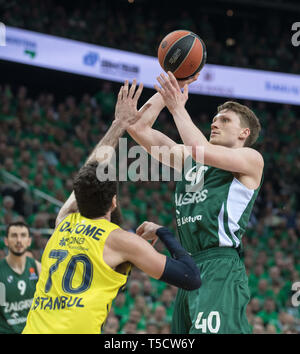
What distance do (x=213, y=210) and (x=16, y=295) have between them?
3063 millimetres

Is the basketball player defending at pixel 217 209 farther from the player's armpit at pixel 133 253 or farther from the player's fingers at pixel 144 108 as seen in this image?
the player's armpit at pixel 133 253

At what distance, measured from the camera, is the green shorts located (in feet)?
11.2

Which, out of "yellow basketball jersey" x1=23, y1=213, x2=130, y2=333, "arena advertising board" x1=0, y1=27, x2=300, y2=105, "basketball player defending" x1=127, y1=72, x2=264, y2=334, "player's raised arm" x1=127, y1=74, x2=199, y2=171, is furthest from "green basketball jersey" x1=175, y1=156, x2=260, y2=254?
"arena advertising board" x1=0, y1=27, x2=300, y2=105

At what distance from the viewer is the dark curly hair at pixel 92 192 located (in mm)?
2832

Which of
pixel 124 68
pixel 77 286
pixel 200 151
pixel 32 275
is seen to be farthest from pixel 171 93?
pixel 124 68

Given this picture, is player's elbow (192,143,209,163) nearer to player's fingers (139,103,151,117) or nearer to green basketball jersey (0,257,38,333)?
player's fingers (139,103,151,117)

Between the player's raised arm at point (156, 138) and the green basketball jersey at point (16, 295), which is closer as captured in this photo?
the player's raised arm at point (156, 138)

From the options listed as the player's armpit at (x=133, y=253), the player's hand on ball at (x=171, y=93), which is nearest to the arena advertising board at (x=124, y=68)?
the player's hand on ball at (x=171, y=93)

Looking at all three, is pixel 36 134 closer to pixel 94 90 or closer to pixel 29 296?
pixel 94 90

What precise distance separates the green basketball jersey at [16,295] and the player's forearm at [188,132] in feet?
10.3

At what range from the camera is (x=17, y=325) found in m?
5.67

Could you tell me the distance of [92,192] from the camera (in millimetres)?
2838
